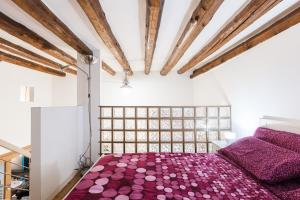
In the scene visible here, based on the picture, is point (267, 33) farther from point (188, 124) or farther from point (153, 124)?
point (153, 124)

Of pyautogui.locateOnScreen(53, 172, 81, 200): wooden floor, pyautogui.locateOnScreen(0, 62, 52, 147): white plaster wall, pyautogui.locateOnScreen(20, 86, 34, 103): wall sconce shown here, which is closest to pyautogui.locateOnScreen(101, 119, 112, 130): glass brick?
pyautogui.locateOnScreen(53, 172, 81, 200): wooden floor

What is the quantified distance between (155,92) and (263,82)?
322 centimetres

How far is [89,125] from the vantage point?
2.82m

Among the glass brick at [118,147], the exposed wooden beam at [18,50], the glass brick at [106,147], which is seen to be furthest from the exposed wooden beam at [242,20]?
the exposed wooden beam at [18,50]

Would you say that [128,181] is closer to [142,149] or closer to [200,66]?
[142,149]

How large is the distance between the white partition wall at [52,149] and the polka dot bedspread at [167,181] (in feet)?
1.95

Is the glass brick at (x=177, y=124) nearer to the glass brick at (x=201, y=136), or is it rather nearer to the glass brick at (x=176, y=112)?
the glass brick at (x=176, y=112)

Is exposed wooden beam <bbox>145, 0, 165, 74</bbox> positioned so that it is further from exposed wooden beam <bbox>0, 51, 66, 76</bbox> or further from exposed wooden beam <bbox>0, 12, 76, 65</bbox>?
exposed wooden beam <bbox>0, 51, 66, 76</bbox>

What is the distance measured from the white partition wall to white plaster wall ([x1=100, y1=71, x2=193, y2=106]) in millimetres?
2692

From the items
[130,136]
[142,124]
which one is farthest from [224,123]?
[130,136]

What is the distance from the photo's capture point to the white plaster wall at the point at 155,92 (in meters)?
5.20

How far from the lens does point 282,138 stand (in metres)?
1.70

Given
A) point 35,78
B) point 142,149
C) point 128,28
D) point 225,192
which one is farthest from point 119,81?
point 225,192

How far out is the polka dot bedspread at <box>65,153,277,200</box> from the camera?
1.20m
